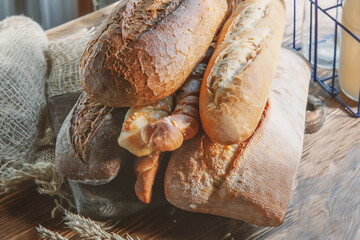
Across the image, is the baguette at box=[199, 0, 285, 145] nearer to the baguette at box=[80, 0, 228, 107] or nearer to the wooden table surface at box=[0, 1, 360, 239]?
the baguette at box=[80, 0, 228, 107]

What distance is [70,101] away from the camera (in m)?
0.95

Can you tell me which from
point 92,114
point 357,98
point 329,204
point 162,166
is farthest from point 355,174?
point 92,114

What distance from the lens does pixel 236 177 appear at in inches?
27.0

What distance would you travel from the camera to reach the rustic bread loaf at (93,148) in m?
0.71

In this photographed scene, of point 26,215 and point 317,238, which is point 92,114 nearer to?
point 26,215

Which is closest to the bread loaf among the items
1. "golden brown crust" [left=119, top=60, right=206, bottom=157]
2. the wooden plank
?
"golden brown crust" [left=119, top=60, right=206, bottom=157]

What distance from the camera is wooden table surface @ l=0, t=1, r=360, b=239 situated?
0.73 meters

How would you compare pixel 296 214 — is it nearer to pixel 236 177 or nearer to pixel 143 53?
pixel 236 177

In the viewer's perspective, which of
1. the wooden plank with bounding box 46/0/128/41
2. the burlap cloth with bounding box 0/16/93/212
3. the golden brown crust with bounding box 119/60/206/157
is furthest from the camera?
the wooden plank with bounding box 46/0/128/41

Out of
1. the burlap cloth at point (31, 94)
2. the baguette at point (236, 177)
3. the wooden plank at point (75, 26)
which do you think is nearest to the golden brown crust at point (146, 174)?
the baguette at point (236, 177)

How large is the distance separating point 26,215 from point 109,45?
13.4 inches

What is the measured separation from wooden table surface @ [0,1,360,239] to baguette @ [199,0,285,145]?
0.56ft

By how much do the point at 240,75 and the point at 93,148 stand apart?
25cm

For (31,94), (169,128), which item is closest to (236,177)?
(169,128)
